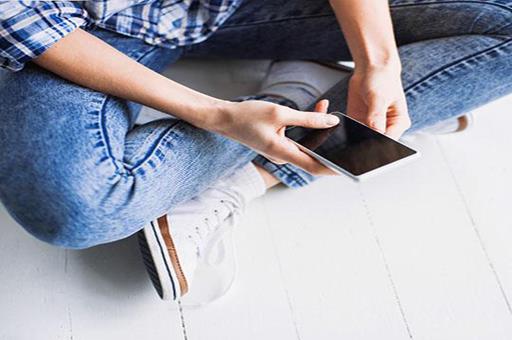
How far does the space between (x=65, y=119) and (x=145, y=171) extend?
114mm

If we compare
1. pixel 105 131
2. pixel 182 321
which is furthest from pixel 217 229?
pixel 105 131

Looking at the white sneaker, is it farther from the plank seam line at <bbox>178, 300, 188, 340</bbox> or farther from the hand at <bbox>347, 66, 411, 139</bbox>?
the hand at <bbox>347, 66, 411, 139</bbox>

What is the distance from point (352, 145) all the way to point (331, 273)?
25cm

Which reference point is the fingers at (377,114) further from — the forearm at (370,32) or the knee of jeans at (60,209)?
the knee of jeans at (60,209)

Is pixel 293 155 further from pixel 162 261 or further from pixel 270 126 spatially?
pixel 162 261

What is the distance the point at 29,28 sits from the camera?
2.53 ft

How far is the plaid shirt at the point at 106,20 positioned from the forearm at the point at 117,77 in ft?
0.07

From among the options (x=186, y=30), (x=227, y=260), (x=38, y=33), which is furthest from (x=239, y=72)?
(x=38, y=33)

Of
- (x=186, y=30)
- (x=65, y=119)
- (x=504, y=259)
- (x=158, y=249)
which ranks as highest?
(x=186, y=30)

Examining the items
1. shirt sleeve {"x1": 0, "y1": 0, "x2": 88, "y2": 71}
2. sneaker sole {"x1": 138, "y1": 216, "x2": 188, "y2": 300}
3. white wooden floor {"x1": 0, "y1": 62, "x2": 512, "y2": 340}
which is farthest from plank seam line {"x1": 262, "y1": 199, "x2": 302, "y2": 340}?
shirt sleeve {"x1": 0, "y1": 0, "x2": 88, "y2": 71}

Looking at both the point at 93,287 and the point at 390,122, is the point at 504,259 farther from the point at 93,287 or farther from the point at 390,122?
the point at 93,287

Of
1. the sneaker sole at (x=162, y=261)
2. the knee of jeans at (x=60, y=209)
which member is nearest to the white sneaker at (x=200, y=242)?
the sneaker sole at (x=162, y=261)

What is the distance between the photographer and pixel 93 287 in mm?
950

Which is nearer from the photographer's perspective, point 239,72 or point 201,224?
point 201,224
